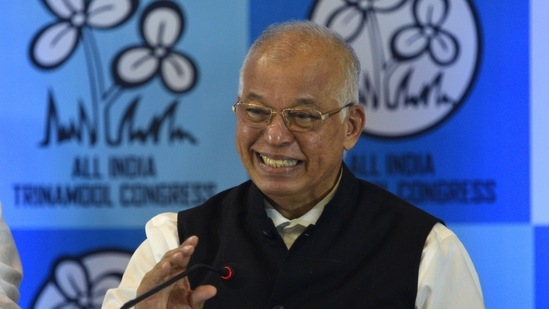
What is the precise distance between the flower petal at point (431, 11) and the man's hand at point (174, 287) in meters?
1.01

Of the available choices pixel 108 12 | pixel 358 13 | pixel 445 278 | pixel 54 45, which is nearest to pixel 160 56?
pixel 108 12

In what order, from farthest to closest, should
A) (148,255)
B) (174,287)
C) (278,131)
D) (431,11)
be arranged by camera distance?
1. (431,11)
2. (148,255)
3. (278,131)
4. (174,287)

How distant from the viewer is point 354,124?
6.86ft

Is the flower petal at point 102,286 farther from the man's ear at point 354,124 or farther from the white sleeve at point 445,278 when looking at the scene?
the white sleeve at point 445,278

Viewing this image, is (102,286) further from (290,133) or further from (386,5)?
(386,5)

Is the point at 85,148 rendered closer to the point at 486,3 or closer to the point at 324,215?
the point at 324,215

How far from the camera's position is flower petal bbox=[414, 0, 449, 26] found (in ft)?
8.05

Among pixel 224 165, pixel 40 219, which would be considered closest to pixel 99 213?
pixel 40 219

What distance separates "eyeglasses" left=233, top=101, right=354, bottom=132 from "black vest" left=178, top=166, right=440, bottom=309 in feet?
0.66

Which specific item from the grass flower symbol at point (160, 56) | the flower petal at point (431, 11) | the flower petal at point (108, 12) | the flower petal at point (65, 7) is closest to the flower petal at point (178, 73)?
the grass flower symbol at point (160, 56)

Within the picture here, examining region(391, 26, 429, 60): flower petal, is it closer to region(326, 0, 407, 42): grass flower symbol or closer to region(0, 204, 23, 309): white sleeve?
region(326, 0, 407, 42): grass flower symbol

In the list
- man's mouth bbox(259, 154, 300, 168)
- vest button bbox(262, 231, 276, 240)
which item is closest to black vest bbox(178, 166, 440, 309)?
vest button bbox(262, 231, 276, 240)

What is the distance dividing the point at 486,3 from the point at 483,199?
1.72 feet

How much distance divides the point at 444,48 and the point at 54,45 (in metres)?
1.08
